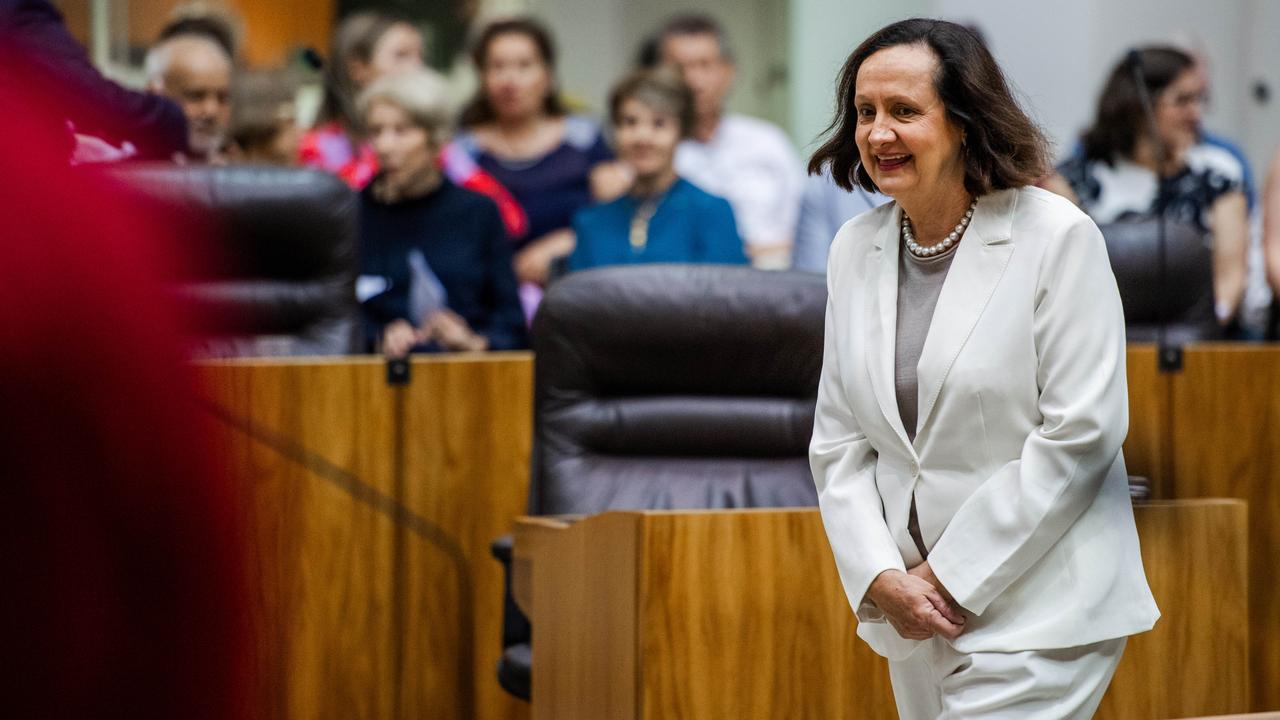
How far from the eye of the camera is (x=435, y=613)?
2719 mm

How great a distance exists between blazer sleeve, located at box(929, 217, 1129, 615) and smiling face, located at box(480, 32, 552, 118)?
286 centimetres

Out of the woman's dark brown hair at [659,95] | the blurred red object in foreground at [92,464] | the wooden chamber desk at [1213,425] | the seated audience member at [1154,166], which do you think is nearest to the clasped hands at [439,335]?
the woman's dark brown hair at [659,95]

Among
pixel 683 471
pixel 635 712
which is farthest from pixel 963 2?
pixel 635 712

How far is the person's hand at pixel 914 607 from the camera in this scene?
4.92 feet

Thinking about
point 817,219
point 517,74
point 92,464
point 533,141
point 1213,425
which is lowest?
point 1213,425

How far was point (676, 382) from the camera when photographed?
8.61 ft

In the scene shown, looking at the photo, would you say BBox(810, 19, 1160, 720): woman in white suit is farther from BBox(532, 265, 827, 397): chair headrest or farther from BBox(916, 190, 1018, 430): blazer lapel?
BBox(532, 265, 827, 397): chair headrest

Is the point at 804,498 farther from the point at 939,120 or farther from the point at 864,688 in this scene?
the point at 939,120

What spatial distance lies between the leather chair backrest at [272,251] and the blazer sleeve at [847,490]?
5.72 ft

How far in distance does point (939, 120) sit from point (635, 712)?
0.84 m

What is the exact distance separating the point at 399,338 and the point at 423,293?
0.19 m

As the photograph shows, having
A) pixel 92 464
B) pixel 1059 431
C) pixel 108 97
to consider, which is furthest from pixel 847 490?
pixel 108 97

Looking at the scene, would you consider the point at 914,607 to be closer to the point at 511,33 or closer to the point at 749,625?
the point at 749,625

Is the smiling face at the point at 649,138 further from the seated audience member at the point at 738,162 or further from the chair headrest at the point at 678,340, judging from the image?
the chair headrest at the point at 678,340
